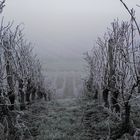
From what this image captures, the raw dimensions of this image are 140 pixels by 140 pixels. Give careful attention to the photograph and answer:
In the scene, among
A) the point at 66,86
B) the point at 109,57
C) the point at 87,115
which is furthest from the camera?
the point at 66,86

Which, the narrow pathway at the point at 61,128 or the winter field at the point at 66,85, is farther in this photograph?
the winter field at the point at 66,85

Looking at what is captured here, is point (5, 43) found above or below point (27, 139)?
above

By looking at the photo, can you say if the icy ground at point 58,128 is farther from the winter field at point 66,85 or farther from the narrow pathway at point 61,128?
the winter field at point 66,85

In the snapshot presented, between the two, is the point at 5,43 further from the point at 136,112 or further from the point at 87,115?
the point at 136,112

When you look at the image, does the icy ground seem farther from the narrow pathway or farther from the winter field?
the winter field

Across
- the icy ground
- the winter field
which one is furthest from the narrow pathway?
the winter field

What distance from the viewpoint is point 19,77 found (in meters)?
15.4

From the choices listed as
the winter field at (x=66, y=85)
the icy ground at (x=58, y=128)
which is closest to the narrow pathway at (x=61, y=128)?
the icy ground at (x=58, y=128)

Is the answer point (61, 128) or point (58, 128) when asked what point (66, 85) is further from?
point (61, 128)

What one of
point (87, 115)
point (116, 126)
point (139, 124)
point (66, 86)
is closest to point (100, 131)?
point (116, 126)

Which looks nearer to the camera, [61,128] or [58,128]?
[61,128]

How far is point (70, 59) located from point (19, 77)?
10883 cm

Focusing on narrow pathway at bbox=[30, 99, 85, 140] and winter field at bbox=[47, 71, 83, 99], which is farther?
winter field at bbox=[47, 71, 83, 99]

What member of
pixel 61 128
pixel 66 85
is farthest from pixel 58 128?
pixel 66 85
